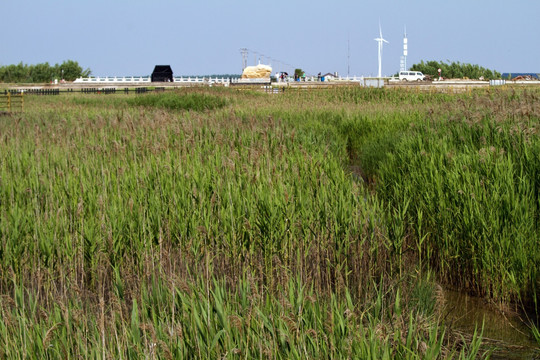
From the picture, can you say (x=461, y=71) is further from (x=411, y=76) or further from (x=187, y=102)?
(x=187, y=102)

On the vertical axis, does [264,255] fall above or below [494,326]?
above

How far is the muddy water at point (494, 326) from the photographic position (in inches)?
188

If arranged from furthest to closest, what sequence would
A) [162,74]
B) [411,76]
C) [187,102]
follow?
[162,74]
[411,76]
[187,102]

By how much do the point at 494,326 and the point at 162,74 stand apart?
215ft

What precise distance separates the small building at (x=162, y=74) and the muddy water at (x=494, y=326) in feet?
204

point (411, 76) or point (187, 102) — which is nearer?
point (187, 102)

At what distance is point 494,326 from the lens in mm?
5352

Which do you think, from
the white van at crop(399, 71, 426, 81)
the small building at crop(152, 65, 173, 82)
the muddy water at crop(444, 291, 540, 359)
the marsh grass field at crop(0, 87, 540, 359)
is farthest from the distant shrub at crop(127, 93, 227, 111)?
the small building at crop(152, 65, 173, 82)

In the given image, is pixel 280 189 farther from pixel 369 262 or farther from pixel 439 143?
pixel 439 143

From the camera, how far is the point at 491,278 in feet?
18.6

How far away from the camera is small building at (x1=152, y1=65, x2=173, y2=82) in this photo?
66250 mm

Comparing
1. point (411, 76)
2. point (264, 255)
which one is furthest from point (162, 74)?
point (264, 255)

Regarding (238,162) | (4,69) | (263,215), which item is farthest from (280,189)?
(4,69)

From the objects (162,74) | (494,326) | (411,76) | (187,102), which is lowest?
(494,326)
